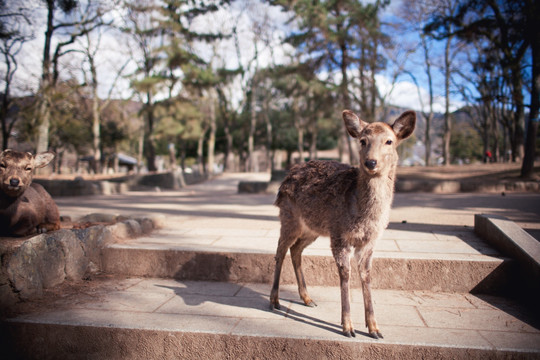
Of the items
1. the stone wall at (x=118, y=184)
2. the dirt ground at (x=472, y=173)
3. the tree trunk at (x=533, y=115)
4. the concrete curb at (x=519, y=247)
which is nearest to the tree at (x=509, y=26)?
the tree trunk at (x=533, y=115)

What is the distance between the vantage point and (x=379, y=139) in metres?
2.83

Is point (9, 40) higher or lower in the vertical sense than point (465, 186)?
higher

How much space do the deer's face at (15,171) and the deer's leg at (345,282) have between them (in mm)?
3455

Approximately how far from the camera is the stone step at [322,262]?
3.88m

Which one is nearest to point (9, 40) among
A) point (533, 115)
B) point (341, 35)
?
point (341, 35)

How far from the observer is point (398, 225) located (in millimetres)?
6180

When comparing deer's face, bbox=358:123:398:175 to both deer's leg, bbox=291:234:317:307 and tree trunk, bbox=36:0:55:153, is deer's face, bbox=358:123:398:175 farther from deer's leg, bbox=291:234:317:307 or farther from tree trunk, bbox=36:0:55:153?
tree trunk, bbox=36:0:55:153

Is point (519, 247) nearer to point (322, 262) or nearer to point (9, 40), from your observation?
point (322, 262)

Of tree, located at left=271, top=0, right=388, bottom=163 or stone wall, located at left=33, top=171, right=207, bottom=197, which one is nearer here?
stone wall, located at left=33, top=171, right=207, bottom=197

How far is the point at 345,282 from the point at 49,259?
3.11 m

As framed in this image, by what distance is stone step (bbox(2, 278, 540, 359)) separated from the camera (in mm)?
2756

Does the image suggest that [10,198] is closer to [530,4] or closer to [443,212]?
[443,212]

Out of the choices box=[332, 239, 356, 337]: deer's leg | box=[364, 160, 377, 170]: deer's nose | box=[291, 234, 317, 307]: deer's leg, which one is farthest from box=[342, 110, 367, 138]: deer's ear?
box=[291, 234, 317, 307]: deer's leg

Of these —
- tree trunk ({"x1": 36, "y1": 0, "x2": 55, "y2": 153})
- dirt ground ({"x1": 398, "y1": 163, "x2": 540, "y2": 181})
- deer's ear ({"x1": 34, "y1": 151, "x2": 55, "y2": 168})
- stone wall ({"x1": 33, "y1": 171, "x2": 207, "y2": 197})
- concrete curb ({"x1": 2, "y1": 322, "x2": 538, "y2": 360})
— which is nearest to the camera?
concrete curb ({"x1": 2, "y1": 322, "x2": 538, "y2": 360})
